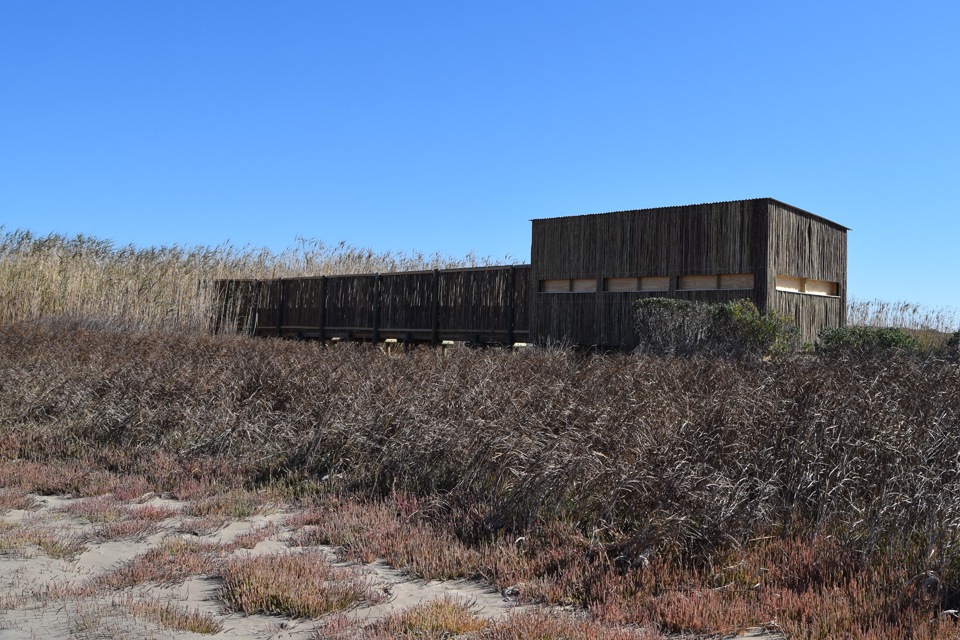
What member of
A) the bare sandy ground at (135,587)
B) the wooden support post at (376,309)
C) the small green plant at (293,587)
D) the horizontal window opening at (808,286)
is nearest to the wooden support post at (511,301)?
the wooden support post at (376,309)

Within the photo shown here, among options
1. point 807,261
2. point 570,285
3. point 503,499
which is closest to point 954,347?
point 807,261

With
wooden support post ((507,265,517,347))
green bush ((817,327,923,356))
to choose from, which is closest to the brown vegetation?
green bush ((817,327,923,356))

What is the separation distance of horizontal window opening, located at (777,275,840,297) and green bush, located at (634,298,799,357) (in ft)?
4.80

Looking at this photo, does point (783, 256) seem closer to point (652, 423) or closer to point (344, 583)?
point (652, 423)

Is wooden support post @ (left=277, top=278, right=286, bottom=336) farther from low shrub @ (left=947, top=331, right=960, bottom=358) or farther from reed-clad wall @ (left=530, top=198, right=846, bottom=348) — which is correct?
low shrub @ (left=947, top=331, right=960, bottom=358)

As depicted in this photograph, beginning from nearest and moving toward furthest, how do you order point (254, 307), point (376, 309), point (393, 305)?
point (393, 305)
point (376, 309)
point (254, 307)

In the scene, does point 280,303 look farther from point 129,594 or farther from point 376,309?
point 129,594

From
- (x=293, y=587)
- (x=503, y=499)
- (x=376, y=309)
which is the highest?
(x=376, y=309)

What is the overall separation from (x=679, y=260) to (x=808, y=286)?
3.21m

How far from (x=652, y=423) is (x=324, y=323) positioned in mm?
18926

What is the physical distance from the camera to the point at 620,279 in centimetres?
1744

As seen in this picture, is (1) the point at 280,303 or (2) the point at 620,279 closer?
(2) the point at 620,279

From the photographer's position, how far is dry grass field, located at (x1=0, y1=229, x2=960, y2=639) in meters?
3.95

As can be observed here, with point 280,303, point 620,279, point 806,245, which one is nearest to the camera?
point 806,245
